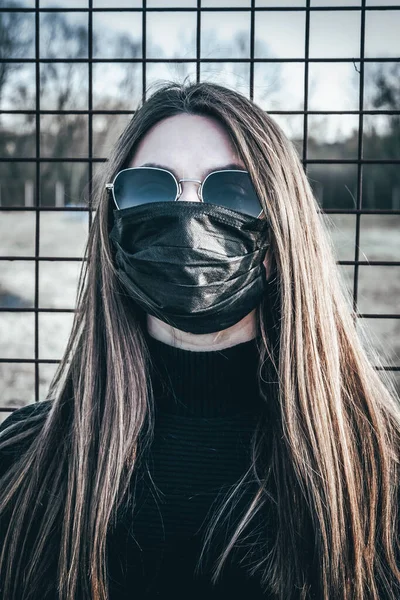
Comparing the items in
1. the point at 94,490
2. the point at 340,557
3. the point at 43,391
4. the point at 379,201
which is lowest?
the point at 43,391

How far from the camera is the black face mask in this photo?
1.27 meters

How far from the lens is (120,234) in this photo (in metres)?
1.36

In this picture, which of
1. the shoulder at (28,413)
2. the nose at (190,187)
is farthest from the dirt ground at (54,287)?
the nose at (190,187)

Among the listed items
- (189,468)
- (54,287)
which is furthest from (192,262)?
(54,287)

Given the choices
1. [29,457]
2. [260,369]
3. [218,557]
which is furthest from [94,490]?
[260,369]

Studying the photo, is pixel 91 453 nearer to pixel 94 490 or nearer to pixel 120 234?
pixel 94 490

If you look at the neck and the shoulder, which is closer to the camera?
the neck

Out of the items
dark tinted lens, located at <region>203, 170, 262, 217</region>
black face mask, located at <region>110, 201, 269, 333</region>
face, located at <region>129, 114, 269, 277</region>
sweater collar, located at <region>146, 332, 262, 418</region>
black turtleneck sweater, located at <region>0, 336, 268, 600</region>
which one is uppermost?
face, located at <region>129, 114, 269, 277</region>

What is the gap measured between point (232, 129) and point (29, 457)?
3.18 ft

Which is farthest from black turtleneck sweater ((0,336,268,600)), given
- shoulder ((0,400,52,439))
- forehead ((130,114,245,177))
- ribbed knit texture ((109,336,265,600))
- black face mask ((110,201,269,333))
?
forehead ((130,114,245,177))

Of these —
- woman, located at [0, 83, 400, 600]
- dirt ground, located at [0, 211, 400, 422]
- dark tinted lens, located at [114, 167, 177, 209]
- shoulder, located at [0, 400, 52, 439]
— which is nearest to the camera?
woman, located at [0, 83, 400, 600]

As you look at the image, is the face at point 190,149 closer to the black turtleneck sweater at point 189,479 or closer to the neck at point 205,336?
the neck at point 205,336

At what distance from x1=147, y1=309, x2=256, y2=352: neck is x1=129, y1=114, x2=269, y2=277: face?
0.59ft

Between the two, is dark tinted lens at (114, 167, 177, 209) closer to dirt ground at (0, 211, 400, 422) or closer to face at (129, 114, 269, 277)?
face at (129, 114, 269, 277)
